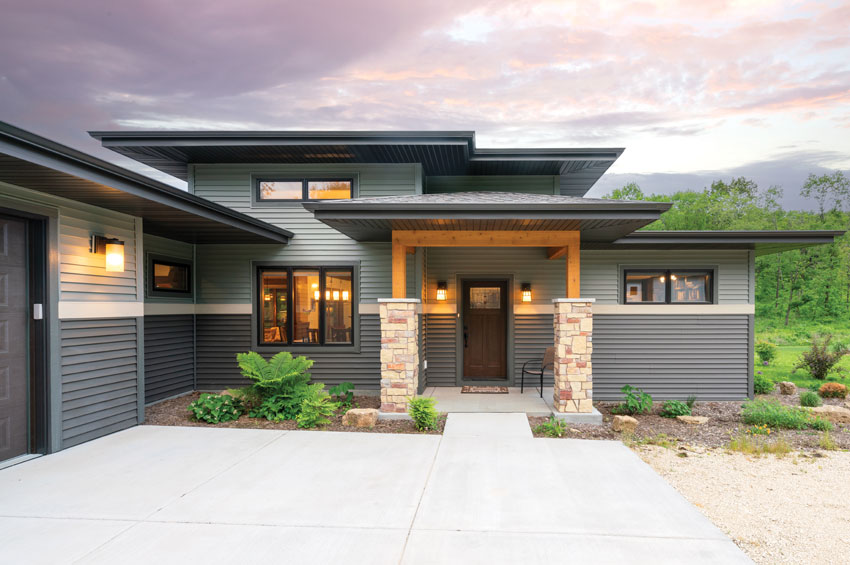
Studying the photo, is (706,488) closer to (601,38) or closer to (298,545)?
(298,545)

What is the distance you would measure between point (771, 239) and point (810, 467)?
3853 millimetres

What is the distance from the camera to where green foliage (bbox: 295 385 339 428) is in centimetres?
570

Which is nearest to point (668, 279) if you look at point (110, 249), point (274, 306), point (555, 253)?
point (555, 253)

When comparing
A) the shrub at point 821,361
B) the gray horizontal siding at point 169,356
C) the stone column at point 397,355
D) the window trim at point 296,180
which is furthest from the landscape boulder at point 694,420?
the gray horizontal siding at point 169,356

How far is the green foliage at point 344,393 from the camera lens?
6866mm

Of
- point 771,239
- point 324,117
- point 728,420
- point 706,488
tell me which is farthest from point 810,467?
point 324,117

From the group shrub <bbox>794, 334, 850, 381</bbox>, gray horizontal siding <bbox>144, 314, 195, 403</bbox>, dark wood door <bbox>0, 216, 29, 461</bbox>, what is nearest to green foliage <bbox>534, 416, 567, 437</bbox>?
dark wood door <bbox>0, 216, 29, 461</bbox>

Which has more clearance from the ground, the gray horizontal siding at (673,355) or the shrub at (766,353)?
the gray horizontal siding at (673,355)

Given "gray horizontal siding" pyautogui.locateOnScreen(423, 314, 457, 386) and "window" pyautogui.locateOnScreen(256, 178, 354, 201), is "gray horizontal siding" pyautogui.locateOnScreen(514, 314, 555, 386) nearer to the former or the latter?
"gray horizontal siding" pyautogui.locateOnScreen(423, 314, 457, 386)

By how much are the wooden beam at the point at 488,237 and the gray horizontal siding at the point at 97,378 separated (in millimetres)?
3518

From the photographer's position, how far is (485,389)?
26.3 ft

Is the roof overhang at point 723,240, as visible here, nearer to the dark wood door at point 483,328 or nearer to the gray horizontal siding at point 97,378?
the dark wood door at point 483,328

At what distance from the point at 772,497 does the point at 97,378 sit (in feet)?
21.4

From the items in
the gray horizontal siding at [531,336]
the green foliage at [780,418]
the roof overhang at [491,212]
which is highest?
the roof overhang at [491,212]
